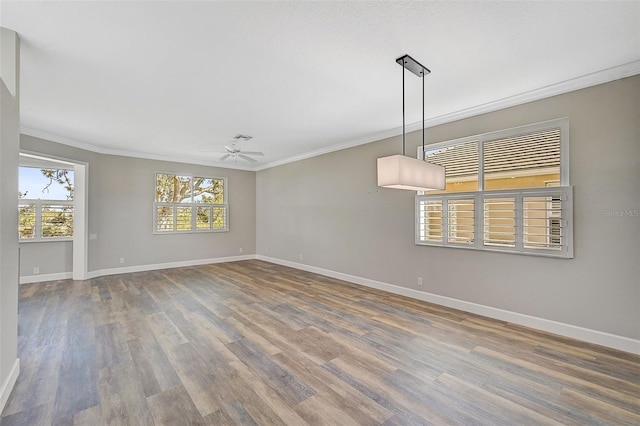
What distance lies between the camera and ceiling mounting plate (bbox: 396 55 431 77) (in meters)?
2.66

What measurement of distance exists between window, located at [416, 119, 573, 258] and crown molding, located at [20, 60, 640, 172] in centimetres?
34

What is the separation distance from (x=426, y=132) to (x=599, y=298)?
2943 mm

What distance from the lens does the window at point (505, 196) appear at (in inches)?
128

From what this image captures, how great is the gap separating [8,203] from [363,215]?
4.59 metres

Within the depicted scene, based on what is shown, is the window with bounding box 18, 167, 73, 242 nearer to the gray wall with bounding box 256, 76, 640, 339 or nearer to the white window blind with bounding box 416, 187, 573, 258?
the gray wall with bounding box 256, 76, 640, 339

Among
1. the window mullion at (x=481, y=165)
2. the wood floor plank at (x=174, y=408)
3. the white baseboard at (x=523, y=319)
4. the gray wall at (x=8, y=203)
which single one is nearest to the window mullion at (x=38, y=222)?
the gray wall at (x=8, y=203)

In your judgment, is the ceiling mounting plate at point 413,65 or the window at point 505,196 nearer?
the ceiling mounting plate at point 413,65

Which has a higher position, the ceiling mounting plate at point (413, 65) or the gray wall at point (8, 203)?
the ceiling mounting plate at point (413, 65)

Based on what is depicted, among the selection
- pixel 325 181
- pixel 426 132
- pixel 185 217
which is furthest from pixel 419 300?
pixel 185 217

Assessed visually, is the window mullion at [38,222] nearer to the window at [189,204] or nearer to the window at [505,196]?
the window at [189,204]

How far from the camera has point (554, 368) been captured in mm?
2512

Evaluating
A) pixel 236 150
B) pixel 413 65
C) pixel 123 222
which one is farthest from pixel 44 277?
pixel 413 65

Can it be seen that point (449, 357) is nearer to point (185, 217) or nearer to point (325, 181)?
point (325, 181)

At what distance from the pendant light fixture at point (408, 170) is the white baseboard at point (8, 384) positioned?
129 inches
